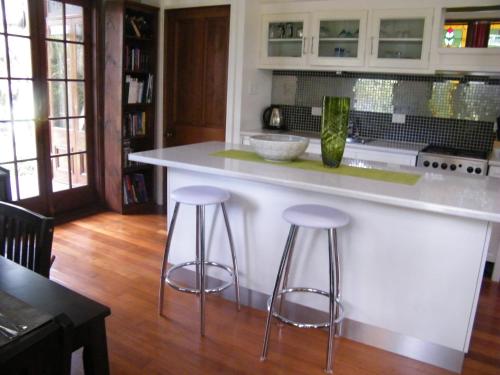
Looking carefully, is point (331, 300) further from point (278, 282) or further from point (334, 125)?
point (334, 125)

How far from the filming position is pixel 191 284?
2896 millimetres

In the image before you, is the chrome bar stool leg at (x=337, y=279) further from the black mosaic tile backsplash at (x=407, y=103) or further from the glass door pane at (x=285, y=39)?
the glass door pane at (x=285, y=39)

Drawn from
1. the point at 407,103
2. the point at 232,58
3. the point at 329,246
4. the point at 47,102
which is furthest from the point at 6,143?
the point at 407,103

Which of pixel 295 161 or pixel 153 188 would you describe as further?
pixel 153 188

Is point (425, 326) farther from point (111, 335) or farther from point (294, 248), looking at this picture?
point (111, 335)

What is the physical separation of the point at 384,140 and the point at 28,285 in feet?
11.9

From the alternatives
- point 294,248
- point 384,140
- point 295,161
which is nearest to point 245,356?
point 294,248

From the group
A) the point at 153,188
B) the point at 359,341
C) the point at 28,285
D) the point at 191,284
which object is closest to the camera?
the point at 28,285

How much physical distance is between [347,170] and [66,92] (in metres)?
2.88

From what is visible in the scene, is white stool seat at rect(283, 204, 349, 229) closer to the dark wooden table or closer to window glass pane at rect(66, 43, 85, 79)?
the dark wooden table

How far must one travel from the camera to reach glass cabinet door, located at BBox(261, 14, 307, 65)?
13.5 feet

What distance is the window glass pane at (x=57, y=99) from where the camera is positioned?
3.86m

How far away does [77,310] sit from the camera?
46.1 inches

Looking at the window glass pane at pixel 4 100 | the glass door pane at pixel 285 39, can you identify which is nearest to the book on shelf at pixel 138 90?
the window glass pane at pixel 4 100
